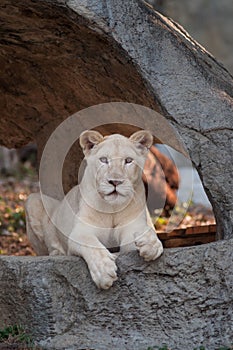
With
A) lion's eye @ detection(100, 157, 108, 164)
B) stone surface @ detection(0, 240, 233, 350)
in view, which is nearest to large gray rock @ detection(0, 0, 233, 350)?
stone surface @ detection(0, 240, 233, 350)

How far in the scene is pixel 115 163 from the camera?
5391mm

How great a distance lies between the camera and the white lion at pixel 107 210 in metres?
5.18

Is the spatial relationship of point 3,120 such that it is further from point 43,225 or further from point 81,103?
point 43,225

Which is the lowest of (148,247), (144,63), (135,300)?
(135,300)

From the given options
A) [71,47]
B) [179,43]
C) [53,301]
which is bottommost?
[53,301]

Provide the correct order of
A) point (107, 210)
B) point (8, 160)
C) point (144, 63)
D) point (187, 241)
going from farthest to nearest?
point (8, 160) < point (187, 241) < point (107, 210) < point (144, 63)

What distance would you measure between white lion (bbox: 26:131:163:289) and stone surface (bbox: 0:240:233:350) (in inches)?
4.8

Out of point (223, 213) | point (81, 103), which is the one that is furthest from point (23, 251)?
point (223, 213)

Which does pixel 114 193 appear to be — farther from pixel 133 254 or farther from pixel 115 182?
pixel 133 254

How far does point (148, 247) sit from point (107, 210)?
2.07 ft

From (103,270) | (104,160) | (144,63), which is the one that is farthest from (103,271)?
(144,63)

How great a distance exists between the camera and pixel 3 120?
7.83 meters

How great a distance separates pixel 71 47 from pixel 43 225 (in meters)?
1.44

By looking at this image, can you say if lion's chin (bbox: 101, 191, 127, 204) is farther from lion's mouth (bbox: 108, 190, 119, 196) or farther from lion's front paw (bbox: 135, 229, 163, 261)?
lion's front paw (bbox: 135, 229, 163, 261)
